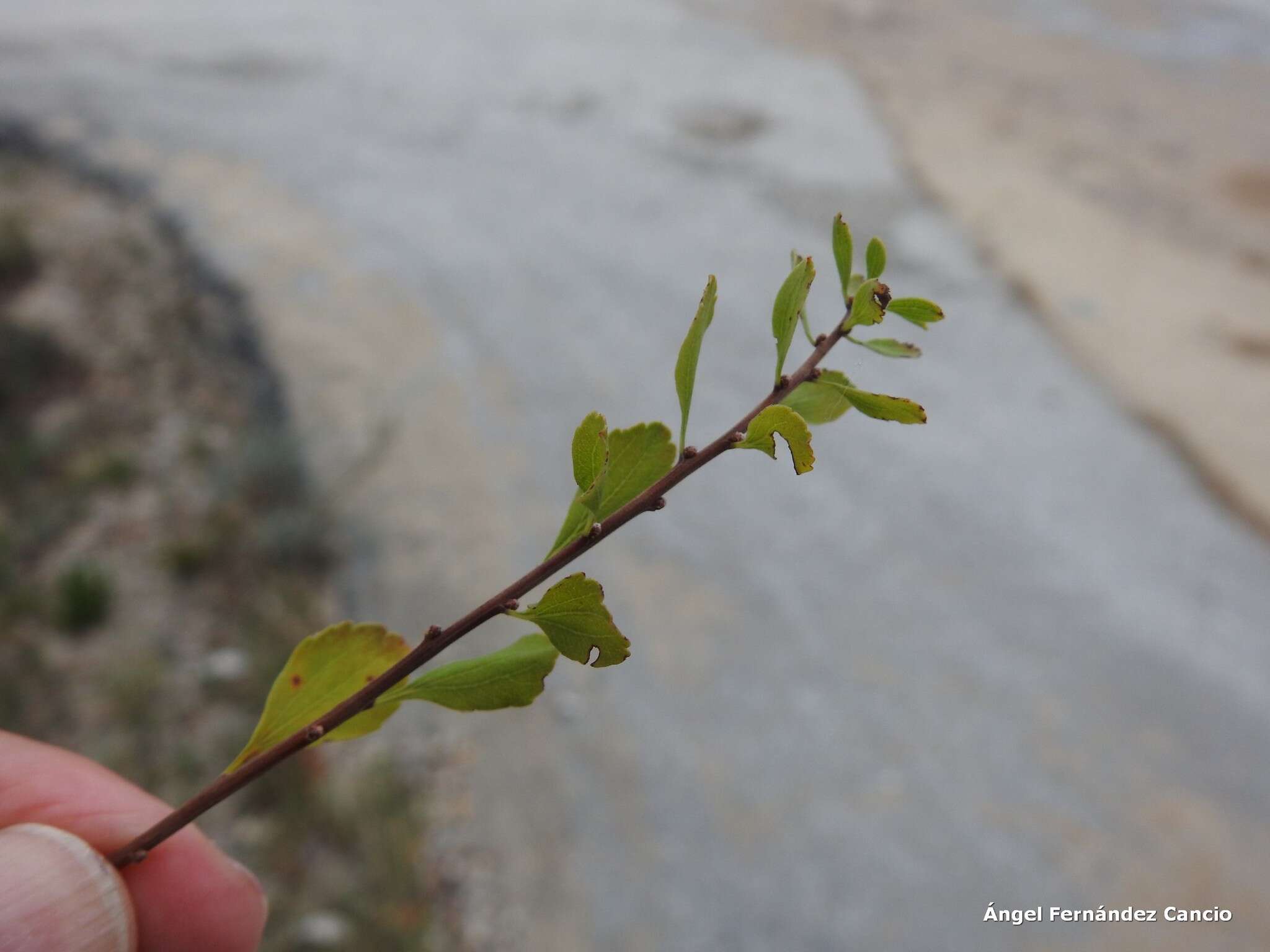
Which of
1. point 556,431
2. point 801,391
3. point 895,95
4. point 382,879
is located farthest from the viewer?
point 895,95

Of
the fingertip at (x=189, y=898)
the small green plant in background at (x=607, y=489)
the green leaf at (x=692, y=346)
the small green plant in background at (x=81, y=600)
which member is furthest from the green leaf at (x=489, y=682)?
the small green plant in background at (x=81, y=600)

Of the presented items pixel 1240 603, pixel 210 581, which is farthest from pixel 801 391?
pixel 1240 603

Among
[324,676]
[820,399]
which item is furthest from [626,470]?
[324,676]

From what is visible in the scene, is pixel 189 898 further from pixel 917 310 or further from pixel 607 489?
pixel 917 310

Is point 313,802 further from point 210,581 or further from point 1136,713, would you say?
point 1136,713

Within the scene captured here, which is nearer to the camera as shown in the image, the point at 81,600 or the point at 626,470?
the point at 626,470

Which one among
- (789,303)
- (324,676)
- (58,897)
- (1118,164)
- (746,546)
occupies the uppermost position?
(789,303)
